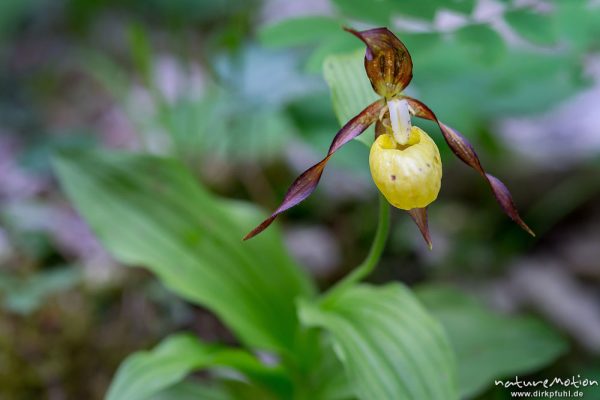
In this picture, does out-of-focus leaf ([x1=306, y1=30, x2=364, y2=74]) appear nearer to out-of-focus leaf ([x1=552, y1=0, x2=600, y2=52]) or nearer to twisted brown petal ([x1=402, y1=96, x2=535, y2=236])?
twisted brown petal ([x1=402, y1=96, x2=535, y2=236])

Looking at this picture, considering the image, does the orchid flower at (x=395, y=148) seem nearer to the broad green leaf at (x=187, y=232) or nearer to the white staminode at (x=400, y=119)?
the white staminode at (x=400, y=119)

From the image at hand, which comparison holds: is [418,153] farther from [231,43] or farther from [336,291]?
[231,43]

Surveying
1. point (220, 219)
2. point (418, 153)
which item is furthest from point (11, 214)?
point (418, 153)

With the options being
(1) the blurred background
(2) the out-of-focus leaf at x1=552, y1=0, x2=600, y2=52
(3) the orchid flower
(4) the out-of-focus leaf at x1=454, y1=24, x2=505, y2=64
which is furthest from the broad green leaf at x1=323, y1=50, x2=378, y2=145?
(2) the out-of-focus leaf at x1=552, y1=0, x2=600, y2=52

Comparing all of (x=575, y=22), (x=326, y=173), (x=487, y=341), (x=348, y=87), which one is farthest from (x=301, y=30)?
(x=326, y=173)

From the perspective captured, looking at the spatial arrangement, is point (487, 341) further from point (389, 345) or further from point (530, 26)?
point (530, 26)

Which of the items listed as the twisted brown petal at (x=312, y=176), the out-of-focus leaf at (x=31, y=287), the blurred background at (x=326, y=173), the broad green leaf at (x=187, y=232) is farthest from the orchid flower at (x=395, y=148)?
the out-of-focus leaf at (x=31, y=287)

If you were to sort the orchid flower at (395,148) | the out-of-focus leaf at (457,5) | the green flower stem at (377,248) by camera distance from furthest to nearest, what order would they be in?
1. the out-of-focus leaf at (457,5)
2. the green flower stem at (377,248)
3. the orchid flower at (395,148)
